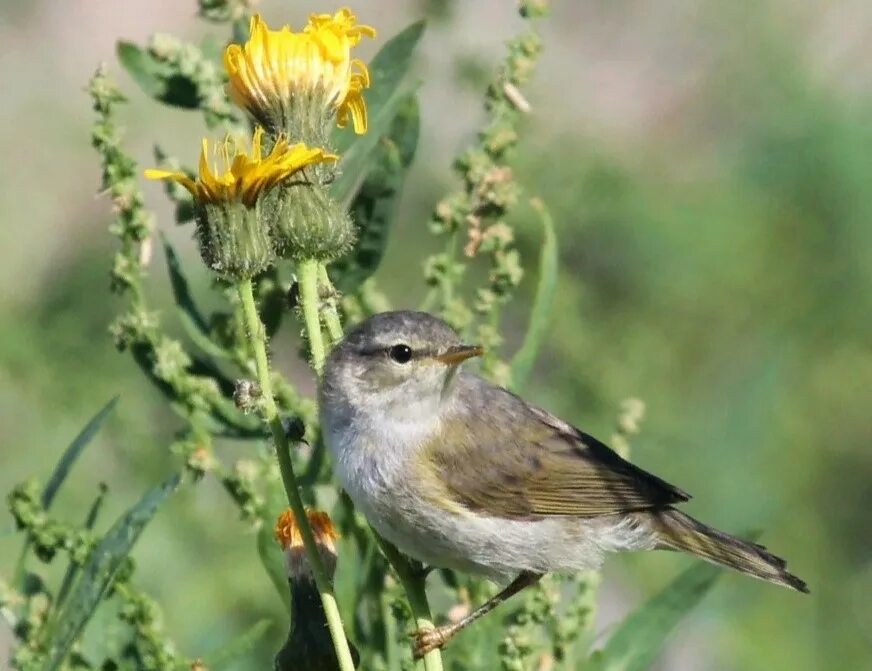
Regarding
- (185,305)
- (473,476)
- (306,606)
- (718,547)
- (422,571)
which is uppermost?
(718,547)

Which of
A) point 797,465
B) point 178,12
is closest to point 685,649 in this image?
point 797,465

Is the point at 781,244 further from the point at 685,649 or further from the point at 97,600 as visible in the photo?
the point at 97,600

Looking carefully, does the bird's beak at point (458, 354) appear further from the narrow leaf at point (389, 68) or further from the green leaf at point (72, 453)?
the green leaf at point (72, 453)

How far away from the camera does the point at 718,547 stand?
4.04 m

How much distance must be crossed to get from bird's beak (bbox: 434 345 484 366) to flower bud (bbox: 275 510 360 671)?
0.56 metres

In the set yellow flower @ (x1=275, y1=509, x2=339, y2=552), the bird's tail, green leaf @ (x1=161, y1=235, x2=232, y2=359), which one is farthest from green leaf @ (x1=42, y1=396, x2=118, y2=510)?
the bird's tail

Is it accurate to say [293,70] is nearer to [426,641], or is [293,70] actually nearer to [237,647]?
[426,641]

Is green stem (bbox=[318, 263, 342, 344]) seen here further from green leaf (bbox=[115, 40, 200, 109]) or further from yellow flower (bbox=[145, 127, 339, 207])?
green leaf (bbox=[115, 40, 200, 109])

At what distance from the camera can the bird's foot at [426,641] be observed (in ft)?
10.0

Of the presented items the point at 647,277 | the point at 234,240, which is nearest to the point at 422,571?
the point at 234,240

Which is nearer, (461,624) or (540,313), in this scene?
(461,624)

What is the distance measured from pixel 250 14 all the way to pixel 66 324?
2.94 m

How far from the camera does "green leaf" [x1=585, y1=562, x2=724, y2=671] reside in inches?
147

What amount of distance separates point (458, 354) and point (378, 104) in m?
0.80
